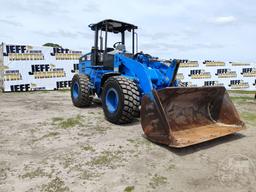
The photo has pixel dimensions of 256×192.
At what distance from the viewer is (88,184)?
314cm

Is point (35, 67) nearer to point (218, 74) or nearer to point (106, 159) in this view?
point (106, 159)

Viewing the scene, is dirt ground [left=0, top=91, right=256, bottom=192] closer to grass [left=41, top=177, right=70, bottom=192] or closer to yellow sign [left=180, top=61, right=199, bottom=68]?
grass [left=41, top=177, right=70, bottom=192]

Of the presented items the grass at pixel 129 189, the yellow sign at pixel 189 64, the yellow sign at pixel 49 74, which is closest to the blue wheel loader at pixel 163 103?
the grass at pixel 129 189

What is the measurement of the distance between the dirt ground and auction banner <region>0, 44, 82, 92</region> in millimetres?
7603

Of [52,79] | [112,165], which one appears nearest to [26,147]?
[112,165]

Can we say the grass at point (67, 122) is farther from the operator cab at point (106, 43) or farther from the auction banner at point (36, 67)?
the auction banner at point (36, 67)

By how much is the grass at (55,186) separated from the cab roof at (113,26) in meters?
4.94

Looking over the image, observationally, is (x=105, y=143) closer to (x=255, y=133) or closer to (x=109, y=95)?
(x=109, y=95)

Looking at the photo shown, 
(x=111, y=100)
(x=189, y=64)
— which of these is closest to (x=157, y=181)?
(x=111, y=100)

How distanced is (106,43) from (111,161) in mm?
4249

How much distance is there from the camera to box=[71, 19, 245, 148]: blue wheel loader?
4453mm

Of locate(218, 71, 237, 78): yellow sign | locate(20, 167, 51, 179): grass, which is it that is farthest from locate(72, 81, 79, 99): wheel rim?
locate(218, 71, 237, 78): yellow sign

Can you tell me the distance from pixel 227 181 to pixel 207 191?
0.39 metres

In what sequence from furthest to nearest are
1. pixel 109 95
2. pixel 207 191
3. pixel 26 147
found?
pixel 109 95 → pixel 26 147 → pixel 207 191
